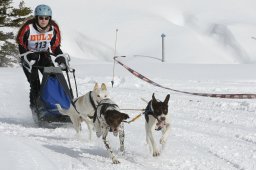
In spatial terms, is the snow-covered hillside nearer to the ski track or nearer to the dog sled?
the ski track

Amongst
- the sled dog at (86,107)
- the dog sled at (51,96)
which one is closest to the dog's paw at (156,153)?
the sled dog at (86,107)

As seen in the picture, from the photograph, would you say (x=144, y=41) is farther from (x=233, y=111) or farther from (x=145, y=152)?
(x=145, y=152)

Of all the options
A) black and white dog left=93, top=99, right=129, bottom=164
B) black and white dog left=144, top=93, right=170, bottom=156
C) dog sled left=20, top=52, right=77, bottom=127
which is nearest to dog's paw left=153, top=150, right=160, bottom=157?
black and white dog left=144, top=93, right=170, bottom=156

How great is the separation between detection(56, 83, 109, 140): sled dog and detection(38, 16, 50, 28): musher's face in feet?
4.36

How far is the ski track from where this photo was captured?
5.43m

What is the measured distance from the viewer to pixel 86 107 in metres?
6.64

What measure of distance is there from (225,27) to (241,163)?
1650 inches

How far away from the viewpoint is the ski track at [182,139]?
543 cm

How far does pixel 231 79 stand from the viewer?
14.1 metres

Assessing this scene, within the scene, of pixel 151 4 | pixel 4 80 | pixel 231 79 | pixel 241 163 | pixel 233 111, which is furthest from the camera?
pixel 151 4

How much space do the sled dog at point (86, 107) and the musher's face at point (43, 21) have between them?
1.33m

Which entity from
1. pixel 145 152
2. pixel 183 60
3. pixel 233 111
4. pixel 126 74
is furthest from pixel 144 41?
pixel 145 152

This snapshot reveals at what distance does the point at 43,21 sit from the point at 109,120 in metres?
2.93

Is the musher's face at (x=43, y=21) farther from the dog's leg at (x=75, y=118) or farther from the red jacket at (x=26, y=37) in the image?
the dog's leg at (x=75, y=118)
